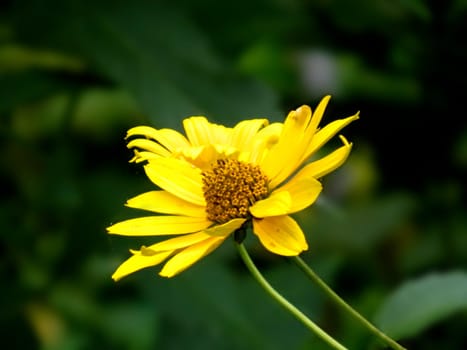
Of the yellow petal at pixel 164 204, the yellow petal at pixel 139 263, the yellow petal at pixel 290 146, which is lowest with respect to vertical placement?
the yellow petal at pixel 139 263

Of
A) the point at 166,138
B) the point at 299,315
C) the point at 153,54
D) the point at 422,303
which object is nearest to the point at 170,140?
the point at 166,138

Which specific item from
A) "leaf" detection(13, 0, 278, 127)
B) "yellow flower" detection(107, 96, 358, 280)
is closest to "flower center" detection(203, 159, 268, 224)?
"yellow flower" detection(107, 96, 358, 280)

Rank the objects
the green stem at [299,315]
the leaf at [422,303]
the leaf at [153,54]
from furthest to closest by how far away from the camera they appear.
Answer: the leaf at [153,54] < the leaf at [422,303] < the green stem at [299,315]

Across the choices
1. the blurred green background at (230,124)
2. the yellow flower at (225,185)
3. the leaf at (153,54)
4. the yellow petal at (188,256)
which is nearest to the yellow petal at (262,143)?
the yellow flower at (225,185)

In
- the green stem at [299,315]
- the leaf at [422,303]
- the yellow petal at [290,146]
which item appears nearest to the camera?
the green stem at [299,315]

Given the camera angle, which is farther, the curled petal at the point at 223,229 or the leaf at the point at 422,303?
the leaf at the point at 422,303

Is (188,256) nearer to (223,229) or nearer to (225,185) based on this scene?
(223,229)

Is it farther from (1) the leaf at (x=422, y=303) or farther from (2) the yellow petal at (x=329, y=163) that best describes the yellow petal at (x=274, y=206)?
(1) the leaf at (x=422, y=303)

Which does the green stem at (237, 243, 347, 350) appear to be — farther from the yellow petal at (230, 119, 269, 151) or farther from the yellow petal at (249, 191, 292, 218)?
the yellow petal at (230, 119, 269, 151)
